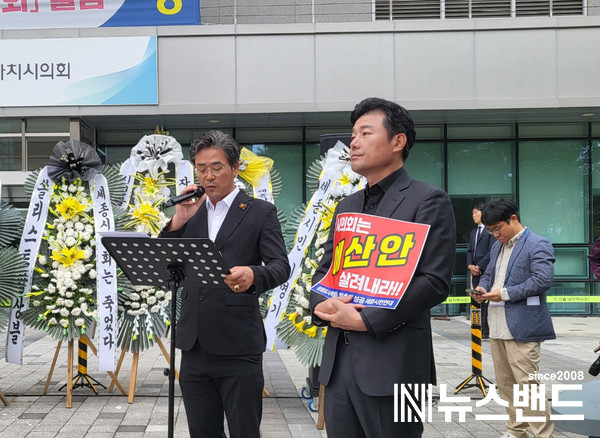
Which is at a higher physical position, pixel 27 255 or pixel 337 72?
pixel 337 72

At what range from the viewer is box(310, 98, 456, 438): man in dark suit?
2730mm

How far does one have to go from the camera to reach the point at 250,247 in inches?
148

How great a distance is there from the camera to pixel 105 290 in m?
6.95

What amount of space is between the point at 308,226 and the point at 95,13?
9.47 m

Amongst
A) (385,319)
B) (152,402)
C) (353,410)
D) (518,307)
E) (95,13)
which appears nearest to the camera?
(385,319)

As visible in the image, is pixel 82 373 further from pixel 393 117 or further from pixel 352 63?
pixel 352 63

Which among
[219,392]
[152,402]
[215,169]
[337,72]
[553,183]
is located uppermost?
[337,72]

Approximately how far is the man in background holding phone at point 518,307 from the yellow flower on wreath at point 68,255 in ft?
12.5

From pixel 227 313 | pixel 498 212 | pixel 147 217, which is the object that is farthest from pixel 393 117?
pixel 147 217

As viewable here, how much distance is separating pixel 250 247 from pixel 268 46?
1086 cm

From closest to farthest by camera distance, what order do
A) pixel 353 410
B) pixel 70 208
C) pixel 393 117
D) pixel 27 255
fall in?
pixel 353 410 < pixel 393 117 < pixel 27 255 < pixel 70 208

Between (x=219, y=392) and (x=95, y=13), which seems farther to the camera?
(x=95, y=13)

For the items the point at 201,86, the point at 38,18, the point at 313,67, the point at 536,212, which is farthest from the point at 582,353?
→ the point at 38,18

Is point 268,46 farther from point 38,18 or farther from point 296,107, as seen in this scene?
point 38,18
